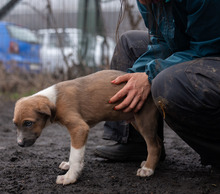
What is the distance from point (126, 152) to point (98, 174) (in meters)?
0.59

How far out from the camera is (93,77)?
3.22m

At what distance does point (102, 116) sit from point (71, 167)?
2.08 ft

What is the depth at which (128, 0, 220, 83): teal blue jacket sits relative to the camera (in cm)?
245

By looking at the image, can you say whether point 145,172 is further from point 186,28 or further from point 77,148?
point 186,28

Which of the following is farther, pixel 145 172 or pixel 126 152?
pixel 126 152

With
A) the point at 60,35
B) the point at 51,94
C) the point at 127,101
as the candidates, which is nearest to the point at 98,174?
the point at 127,101

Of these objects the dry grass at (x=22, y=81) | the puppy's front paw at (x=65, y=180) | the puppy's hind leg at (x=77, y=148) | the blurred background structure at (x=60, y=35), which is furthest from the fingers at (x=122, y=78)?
the dry grass at (x=22, y=81)

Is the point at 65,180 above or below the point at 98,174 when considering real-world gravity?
above

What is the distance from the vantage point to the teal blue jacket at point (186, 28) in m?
2.45

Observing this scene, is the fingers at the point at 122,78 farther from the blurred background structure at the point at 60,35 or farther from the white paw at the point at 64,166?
the blurred background structure at the point at 60,35

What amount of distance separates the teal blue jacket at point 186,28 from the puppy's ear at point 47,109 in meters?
0.92

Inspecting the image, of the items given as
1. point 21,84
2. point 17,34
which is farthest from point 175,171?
point 17,34

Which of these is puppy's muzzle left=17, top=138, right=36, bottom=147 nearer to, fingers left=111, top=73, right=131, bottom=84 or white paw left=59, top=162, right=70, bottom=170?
white paw left=59, top=162, right=70, bottom=170

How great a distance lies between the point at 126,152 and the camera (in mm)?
3381
